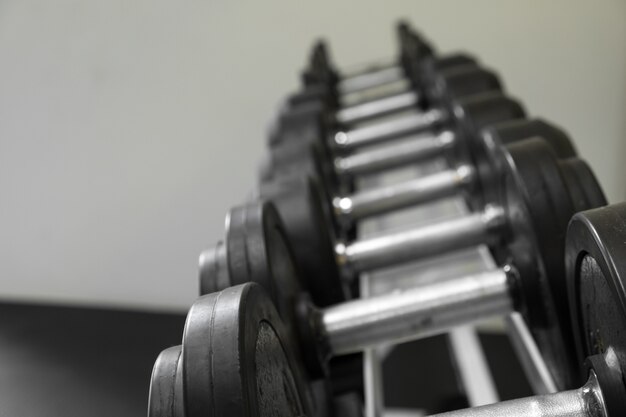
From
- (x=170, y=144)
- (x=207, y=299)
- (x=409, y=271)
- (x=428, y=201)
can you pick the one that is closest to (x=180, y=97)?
(x=170, y=144)

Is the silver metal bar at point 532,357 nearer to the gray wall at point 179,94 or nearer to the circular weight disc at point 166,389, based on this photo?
the circular weight disc at point 166,389

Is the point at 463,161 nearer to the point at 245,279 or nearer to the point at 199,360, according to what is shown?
the point at 245,279

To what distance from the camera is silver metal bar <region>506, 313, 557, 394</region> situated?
71 cm

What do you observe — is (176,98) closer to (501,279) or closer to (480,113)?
(480,113)

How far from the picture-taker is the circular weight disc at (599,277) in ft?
1.29

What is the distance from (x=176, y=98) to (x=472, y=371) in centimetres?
121

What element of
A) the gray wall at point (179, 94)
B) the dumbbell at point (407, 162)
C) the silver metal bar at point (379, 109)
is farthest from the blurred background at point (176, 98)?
the dumbbell at point (407, 162)

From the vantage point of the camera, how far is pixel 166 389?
1.44 feet

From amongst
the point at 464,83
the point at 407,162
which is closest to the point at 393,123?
the point at 407,162

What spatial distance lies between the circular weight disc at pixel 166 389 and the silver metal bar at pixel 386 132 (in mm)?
845

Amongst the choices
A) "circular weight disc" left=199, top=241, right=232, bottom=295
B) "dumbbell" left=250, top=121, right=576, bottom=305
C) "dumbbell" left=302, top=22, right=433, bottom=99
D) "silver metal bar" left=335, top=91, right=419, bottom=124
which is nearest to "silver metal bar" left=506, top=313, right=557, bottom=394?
"dumbbell" left=250, top=121, right=576, bottom=305

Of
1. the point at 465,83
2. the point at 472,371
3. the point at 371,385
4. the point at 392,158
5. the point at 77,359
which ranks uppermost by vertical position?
the point at 465,83

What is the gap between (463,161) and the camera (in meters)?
1.01

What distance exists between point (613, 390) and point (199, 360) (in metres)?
0.25
